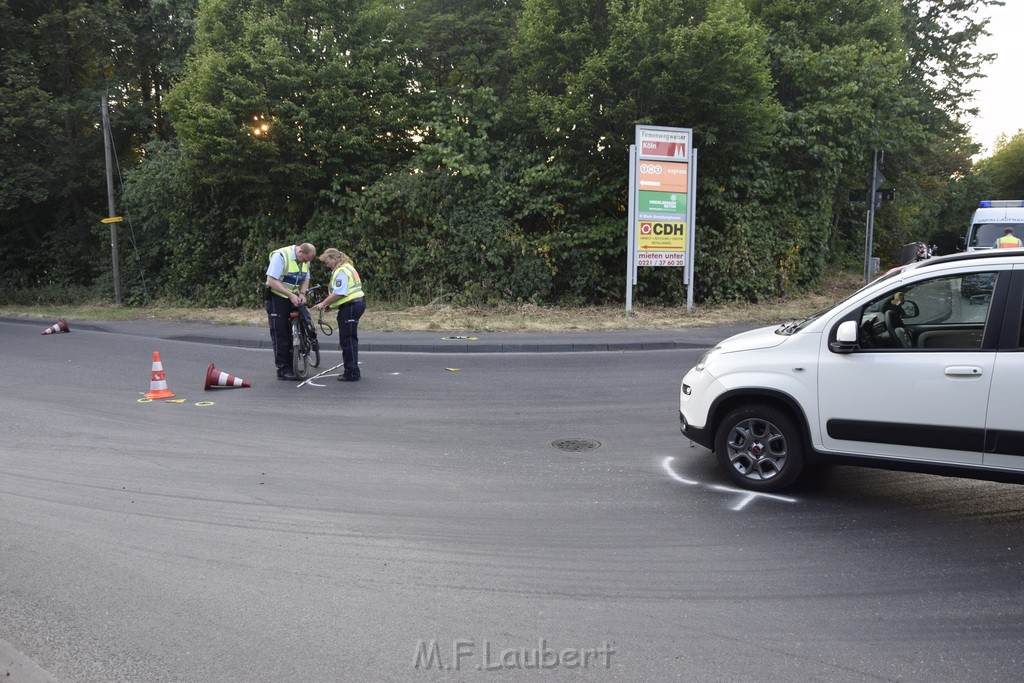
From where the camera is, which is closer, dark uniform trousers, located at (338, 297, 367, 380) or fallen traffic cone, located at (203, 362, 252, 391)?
fallen traffic cone, located at (203, 362, 252, 391)

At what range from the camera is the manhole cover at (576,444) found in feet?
23.3

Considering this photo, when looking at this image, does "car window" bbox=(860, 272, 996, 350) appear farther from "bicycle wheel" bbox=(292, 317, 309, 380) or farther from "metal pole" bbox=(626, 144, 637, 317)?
"metal pole" bbox=(626, 144, 637, 317)

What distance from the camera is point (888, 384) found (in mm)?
5164

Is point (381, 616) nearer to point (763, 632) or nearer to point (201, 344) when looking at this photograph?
point (763, 632)

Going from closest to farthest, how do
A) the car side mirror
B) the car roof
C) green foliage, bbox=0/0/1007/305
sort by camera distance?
the car roof → the car side mirror → green foliage, bbox=0/0/1007/305

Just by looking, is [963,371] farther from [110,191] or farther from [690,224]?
[110,191]

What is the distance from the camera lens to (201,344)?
15.6 m

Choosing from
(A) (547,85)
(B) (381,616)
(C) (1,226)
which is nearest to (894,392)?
(B) (381,616)

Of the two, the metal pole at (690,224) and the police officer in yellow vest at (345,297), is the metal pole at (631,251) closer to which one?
the metal pole at (690,224)

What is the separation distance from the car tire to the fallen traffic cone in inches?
272

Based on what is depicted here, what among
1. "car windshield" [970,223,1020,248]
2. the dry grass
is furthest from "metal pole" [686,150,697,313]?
"car windshield" [970,223,1020,248]

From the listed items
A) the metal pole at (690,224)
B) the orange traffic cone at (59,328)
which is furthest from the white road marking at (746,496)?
the orange traffic cone at (59,328)

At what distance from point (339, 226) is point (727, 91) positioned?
1095cm

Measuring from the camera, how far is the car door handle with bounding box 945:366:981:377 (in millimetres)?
4879
